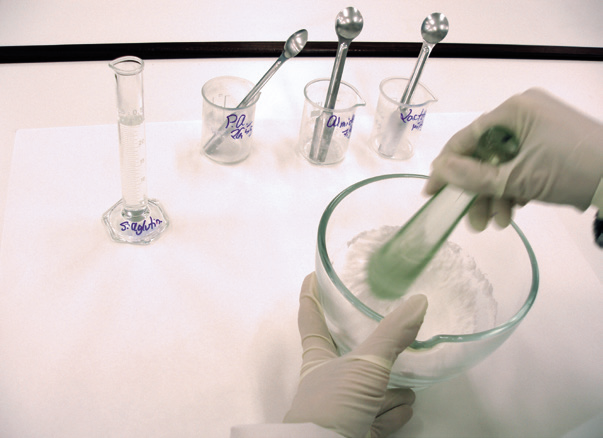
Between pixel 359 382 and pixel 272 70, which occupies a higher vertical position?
pixel 272 70

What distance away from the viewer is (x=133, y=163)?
81 centimetres

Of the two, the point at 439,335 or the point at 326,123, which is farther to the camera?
the point at 326,123

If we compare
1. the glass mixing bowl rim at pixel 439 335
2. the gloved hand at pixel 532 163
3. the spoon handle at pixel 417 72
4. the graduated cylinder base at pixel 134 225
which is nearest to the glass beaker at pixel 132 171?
the graduated cylinder base at pixel 134 225

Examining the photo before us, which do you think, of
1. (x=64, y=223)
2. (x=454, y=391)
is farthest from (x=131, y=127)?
(x=454, y=391)

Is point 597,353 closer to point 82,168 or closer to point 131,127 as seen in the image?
point 131,127

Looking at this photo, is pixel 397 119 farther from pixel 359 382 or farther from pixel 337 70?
pixel 359 382

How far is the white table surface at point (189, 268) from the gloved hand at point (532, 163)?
0.85ft

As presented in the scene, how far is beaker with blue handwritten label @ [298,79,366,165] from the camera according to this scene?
3.35 feet

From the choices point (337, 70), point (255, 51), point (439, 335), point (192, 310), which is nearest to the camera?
point (439, 335)

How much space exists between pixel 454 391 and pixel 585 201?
33cm

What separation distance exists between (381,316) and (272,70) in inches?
22.1

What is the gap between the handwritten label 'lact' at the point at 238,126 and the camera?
38.7 inches

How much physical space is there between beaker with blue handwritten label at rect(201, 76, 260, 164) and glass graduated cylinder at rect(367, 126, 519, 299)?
407 mm

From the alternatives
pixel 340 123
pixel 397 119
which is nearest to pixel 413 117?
pixel 397 119
